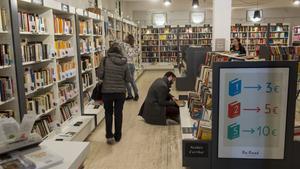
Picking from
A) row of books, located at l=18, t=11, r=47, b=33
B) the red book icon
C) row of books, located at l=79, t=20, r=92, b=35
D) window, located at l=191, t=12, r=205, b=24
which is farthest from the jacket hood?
window, located at l=191, t=12, r=205, b=24

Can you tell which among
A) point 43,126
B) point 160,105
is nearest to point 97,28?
point 160,105

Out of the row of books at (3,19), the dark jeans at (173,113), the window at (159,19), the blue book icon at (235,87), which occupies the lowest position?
the dark jeans at (173,113)

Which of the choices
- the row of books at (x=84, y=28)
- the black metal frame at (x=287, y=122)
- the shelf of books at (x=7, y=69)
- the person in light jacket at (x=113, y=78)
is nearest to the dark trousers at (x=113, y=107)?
the person in light jacket at (x=113, y=78)

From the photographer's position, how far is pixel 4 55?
2875 millimetres

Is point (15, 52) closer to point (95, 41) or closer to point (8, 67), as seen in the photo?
point (8, 67)

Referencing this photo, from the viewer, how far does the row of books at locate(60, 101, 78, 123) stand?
446 cm

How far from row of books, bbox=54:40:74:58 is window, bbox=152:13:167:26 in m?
10.1

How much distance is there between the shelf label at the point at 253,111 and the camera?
1.71 m

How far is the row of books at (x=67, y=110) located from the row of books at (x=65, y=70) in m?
0.50

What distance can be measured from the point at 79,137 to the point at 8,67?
5.10 feet

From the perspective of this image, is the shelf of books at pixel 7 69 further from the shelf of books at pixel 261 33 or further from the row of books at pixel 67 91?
the shelf of books at pixel 261 33

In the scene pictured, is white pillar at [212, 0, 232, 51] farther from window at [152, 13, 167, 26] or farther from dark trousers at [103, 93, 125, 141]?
window at [152, 13, 167, 26]

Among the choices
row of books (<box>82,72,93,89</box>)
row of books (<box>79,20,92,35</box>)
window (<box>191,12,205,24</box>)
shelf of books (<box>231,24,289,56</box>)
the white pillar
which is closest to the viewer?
row of books (<box>79,20,92,35</box>)

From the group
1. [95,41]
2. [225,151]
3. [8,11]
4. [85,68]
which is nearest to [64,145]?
[225,151]
